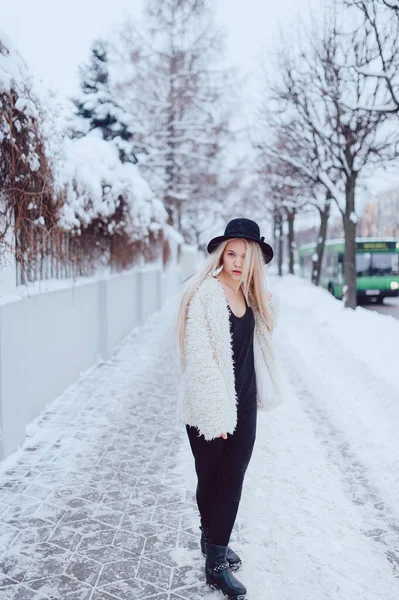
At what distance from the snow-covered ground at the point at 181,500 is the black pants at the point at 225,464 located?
396 millimetres

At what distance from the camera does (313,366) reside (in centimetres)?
895

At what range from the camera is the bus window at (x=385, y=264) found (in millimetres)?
22938

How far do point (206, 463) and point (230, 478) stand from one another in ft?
0.49

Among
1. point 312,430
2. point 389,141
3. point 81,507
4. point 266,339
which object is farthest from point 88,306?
point 389,141

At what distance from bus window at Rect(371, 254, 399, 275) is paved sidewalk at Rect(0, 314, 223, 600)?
59.0 feet

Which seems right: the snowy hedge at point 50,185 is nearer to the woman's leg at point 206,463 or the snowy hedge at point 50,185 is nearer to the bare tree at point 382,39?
the woman's leg at point 206,463

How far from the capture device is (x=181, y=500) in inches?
165

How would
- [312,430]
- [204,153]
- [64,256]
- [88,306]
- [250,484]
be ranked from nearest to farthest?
1. [250,484]
2. [312,430]
3. [64,256]
4. [88,306]
5. [204,153]

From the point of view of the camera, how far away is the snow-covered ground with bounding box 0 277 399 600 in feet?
10.3

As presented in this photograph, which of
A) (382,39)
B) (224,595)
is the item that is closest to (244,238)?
(224,595)

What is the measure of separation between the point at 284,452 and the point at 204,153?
19.0 m

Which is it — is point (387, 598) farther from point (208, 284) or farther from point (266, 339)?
point (208, 284)

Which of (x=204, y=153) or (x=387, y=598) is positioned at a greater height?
(x=204, y=153)

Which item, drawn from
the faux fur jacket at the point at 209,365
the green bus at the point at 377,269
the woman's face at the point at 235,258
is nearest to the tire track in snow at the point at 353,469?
the faux fur jacket at the point at 209,365
